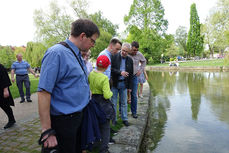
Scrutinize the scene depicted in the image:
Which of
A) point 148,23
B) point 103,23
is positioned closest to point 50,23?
point 103,23

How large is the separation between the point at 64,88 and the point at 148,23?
3647 cm

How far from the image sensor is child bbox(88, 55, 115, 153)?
2.53 metres

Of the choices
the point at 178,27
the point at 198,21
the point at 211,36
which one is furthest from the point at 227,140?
the point at 178,27

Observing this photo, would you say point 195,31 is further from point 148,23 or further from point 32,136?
point 32,136

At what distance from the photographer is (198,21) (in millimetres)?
57250

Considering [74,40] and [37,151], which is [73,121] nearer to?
[74,40]

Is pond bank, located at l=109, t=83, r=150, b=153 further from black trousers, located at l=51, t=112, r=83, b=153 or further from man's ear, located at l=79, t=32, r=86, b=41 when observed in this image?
man's ear, located at l=79, t=32, r=86, b=41

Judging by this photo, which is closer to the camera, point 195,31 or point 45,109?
point 45,109

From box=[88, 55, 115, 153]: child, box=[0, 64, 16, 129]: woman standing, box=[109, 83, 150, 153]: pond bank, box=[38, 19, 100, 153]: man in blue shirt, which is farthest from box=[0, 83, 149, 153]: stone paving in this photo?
box=[38, 19, 100, 153]: man in blue shirt

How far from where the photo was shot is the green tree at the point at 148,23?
34.2 meters

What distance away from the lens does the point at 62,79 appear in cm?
146

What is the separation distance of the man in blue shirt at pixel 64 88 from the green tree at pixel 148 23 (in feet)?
111

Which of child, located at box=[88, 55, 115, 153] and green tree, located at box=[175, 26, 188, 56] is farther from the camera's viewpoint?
green tree, located at box=[175, 26, 188, 56]

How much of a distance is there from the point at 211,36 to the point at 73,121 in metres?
45.7
